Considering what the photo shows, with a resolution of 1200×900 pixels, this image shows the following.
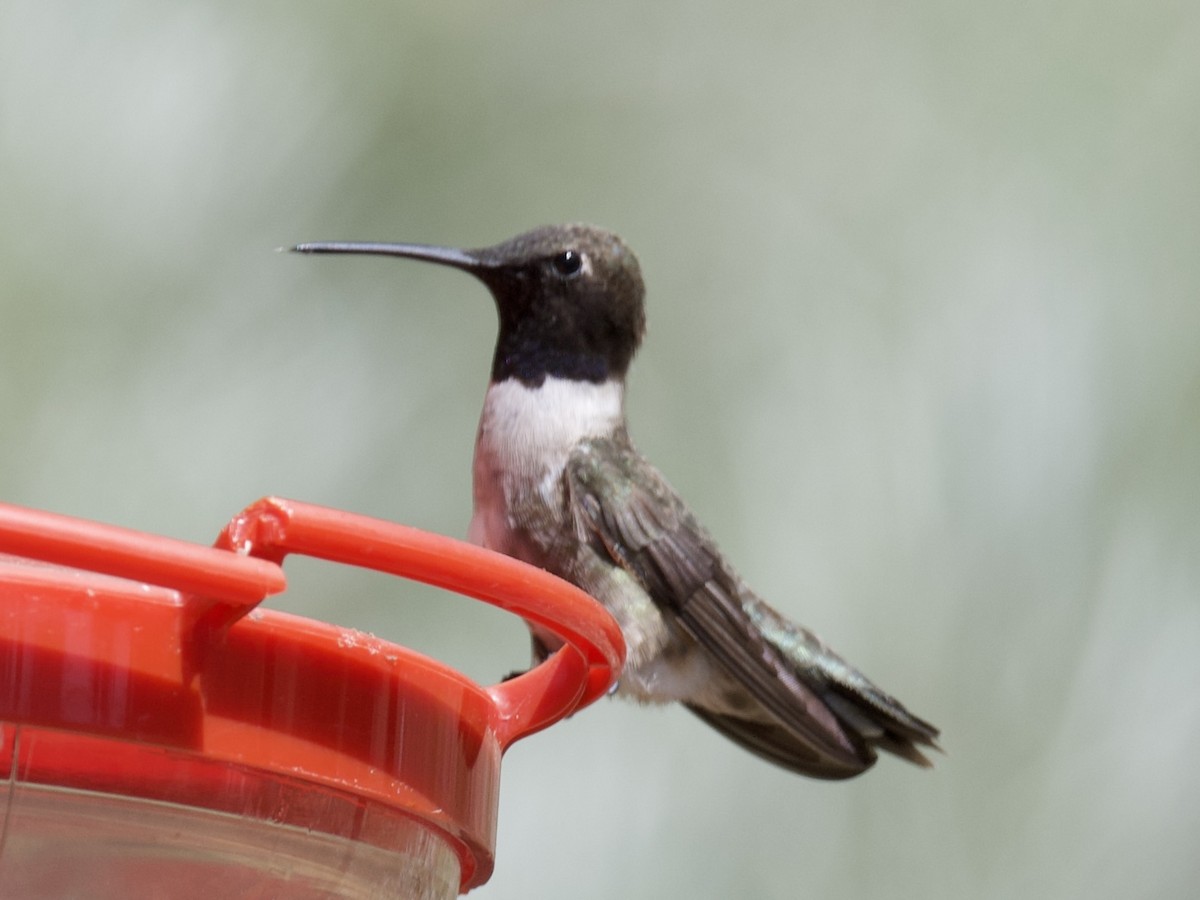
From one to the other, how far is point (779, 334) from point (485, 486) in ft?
4.68

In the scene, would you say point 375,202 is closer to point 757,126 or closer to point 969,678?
point 757,126

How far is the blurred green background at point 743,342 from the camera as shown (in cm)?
297

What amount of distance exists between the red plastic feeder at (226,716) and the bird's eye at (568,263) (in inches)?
49.0

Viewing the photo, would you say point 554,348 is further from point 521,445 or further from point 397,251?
point 397,251

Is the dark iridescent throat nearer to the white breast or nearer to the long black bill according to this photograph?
the white breast

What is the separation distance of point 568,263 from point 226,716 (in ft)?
4.61

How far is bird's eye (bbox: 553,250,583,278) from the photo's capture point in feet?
6.78

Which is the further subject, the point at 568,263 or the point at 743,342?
the point at 743,342

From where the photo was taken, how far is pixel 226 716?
28.7 inches

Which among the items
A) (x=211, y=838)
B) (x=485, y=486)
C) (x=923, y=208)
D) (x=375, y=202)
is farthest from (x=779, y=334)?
(x=211, y=838)

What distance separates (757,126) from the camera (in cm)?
341

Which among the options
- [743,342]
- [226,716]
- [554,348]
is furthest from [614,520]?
[743,342]

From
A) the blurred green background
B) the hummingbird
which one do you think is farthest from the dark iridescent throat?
the blurred green background

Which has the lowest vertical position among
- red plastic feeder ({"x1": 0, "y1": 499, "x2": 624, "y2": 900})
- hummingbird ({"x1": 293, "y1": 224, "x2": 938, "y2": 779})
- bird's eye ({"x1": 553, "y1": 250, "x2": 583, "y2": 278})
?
red plastic feeder ({"x1": 0, "y1": 499, "x2": 624, "y2": 900})
